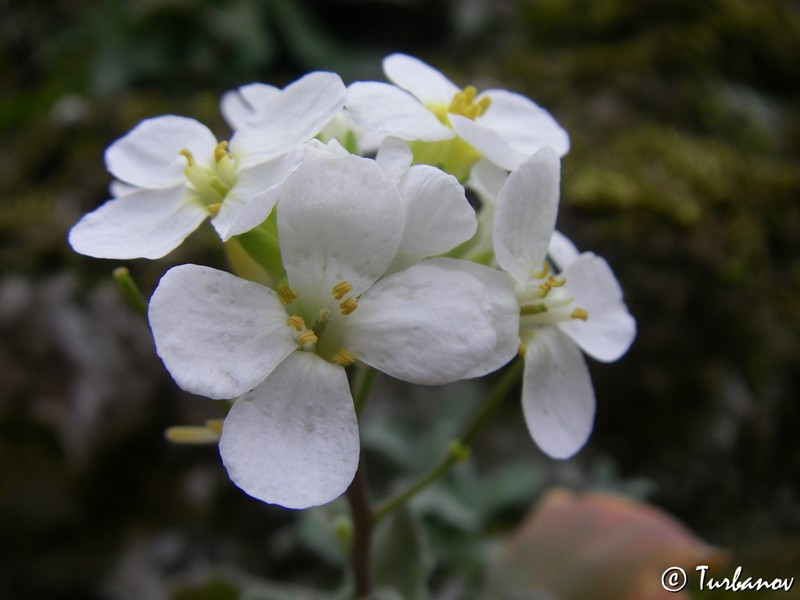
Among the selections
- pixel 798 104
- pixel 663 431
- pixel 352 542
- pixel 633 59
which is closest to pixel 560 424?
pixel 352 542

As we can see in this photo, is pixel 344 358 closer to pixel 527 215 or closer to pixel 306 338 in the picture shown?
pixel 306 338

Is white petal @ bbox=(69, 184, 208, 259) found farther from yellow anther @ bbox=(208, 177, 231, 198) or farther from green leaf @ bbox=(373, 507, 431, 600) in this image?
green leaf @ bbox=(373, 507, 431, 600)

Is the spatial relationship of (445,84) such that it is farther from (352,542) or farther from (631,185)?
(631,185)

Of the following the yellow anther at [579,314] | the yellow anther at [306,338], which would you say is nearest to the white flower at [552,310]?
the yellow anther at [579,314]

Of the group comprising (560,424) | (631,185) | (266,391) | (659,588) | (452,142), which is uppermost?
(452,142)

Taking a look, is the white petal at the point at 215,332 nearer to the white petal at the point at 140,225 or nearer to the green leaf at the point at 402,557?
the white petal at the point at 140,225

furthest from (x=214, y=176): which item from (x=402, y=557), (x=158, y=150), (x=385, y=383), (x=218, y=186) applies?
(x=385, y=383)
